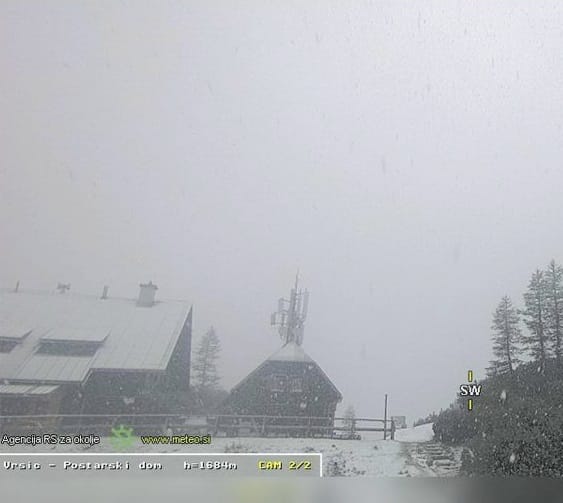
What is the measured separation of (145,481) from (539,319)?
234cm

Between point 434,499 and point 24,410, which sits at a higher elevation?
point 24,410

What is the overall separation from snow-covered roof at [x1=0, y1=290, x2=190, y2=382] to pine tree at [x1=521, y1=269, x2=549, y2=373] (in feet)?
6.36

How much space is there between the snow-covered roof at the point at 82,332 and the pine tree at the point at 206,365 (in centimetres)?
14

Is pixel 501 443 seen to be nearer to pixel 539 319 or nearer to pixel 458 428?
pixel 458 428

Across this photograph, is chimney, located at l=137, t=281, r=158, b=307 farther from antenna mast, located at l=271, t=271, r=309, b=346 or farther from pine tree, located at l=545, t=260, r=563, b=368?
pine tree, located at l=545, t=260, r=563, b=368

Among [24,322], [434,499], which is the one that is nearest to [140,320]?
[24,322]

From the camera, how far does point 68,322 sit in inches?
96.6

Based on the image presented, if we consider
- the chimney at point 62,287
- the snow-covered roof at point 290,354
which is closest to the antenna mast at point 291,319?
the snow-covered roof at point 290,354

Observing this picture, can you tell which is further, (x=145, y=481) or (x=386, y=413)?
(x=386, y=413)

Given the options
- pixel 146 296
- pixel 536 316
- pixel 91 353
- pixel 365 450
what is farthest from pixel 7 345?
pixel 536 316

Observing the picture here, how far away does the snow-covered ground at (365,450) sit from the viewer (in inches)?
98.0

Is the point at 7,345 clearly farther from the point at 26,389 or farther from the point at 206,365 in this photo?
the point at 206,365

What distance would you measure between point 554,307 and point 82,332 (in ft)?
8.62

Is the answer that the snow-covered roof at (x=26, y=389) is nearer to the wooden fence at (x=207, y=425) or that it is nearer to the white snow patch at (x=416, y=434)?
the wooden fence at (x=207, y=425)
